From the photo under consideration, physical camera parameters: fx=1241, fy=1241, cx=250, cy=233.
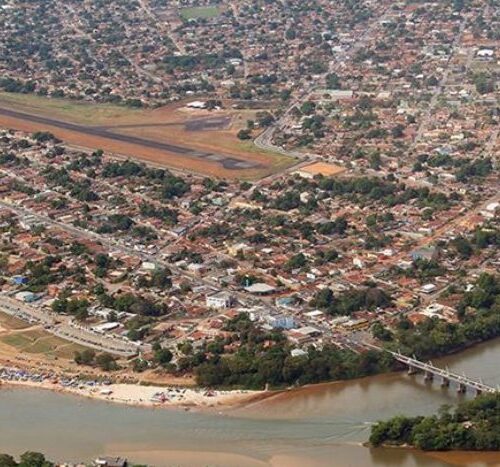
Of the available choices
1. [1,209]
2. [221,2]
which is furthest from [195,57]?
A: [1,209]

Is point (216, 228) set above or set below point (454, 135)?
below

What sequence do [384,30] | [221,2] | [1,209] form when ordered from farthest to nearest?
[221,2] → [384,30] → [1,209]

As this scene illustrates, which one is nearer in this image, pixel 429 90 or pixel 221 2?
pixel 429 90

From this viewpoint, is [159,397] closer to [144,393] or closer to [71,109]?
[144,393]

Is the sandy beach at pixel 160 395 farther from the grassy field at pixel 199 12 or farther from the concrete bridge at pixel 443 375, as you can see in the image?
the grassy field at pixel 199 12

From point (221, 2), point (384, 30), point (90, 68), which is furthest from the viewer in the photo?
point (221, 2)

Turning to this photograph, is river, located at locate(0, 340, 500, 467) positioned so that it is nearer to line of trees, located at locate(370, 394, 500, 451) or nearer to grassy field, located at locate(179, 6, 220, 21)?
line of trees, located at locate(370, 394, 500, 451)

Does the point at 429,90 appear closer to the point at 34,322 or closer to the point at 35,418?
the point at 34,322

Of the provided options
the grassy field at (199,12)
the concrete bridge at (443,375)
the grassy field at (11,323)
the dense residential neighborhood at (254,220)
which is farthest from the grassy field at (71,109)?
the concrete bridge at (443,375)
